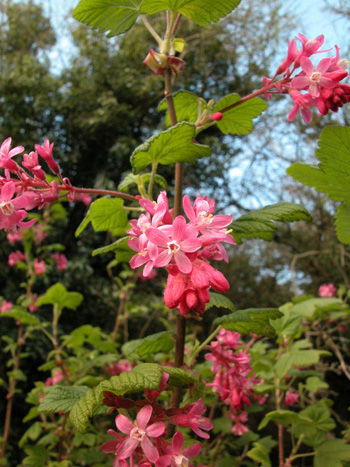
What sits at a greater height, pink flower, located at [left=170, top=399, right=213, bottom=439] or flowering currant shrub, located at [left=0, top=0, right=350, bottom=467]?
flowering currant shrub, located at [left=0, top=0, right=350, bottom=467]

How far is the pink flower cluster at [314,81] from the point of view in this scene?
0.74 metres

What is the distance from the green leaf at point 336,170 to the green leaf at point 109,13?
0.58 m

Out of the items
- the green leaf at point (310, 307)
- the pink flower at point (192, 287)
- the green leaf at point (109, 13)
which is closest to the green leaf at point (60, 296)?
the green leaf at point (310, 307)

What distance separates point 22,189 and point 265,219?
0.55 m

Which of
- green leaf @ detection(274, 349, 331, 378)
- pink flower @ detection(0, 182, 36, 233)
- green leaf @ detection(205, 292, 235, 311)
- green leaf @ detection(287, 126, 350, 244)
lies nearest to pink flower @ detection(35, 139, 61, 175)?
pink flower @ detection(0, 182, 36, 233)

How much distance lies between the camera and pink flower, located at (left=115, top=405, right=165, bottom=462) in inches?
22.8

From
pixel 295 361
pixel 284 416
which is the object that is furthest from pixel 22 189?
pixel 295 361

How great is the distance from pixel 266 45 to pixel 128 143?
3856 millimetres

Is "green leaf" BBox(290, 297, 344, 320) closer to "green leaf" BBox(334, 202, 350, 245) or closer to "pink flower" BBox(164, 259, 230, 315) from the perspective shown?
"green leaf" BBox(334, 202, 350, 245)

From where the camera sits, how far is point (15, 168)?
708 millimetres

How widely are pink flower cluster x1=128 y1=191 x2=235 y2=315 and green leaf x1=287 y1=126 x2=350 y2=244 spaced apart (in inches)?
9.8

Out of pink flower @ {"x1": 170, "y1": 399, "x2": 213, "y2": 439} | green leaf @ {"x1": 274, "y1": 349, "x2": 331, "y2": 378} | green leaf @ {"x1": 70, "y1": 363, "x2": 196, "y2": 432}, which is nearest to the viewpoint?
green leaf @ {"x1": 70, "y1": 363, "x2": 196, "y2": 432}

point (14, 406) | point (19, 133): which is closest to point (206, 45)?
point (19, 133)

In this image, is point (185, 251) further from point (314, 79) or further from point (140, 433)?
point (314, 79)
